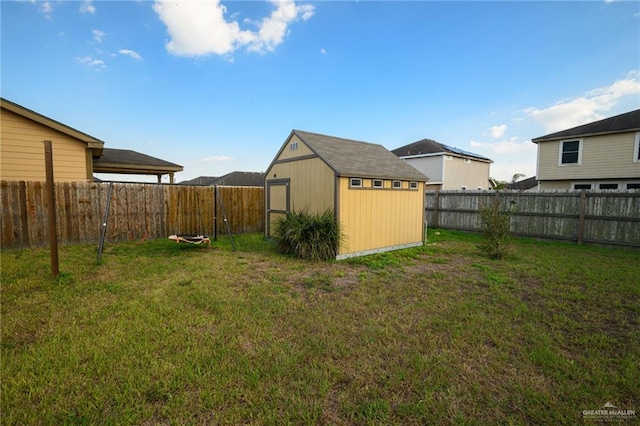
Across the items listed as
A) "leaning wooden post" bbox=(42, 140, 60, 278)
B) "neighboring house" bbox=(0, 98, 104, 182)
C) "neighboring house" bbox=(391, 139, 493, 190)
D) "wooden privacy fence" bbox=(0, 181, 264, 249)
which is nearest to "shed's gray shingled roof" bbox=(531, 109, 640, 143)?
"neighboring house" bbox=(391, 139, 493, 190)

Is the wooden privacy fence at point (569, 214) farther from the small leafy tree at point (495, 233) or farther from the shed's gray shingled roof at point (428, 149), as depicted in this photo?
the shed's gray shingled roof at point (428, 149)

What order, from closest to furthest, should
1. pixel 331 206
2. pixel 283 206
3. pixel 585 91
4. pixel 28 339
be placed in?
pixel 28 339
pixel 331 206
pixel 283 206
pixel 585 91

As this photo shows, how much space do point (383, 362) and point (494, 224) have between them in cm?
608

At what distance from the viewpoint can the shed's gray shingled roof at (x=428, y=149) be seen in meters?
19.7

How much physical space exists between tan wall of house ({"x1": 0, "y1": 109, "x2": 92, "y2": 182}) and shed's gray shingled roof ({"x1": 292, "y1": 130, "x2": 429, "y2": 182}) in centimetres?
694

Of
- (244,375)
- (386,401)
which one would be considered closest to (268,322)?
(244,375)

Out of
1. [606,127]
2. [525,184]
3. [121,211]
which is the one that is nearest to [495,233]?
[121,211]

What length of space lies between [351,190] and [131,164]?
10.8 m

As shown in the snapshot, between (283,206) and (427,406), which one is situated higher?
(283,206)

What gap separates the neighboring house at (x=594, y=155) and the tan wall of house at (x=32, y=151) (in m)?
19.3

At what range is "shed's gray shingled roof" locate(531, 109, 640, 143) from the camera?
487 inches

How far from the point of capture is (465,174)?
21.0 meters

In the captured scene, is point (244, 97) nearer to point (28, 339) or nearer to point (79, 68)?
point (79, 68)

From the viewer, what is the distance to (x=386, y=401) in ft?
6.93
